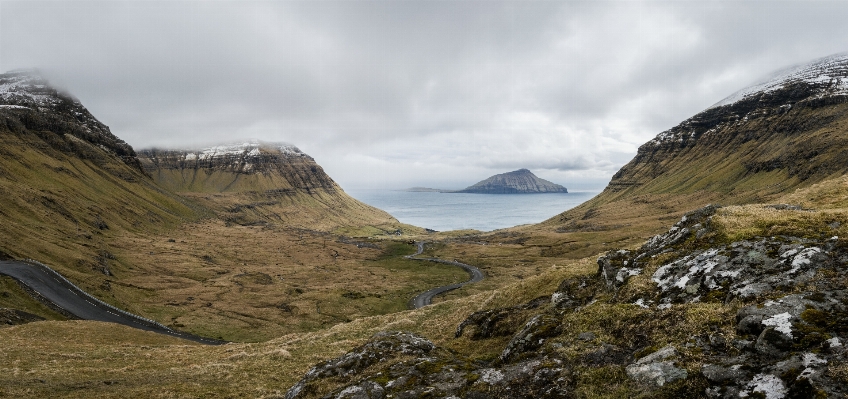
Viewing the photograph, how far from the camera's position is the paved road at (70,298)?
8256 centimetres

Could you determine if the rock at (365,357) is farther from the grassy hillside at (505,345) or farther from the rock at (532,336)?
the rock at (532,336)

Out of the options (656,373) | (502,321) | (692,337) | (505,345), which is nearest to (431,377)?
(656,373)

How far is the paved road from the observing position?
82562 mm

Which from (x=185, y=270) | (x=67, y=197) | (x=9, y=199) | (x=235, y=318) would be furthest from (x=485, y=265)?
(x=67, y=197)

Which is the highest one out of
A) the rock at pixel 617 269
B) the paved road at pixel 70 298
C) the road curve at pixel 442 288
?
the rock at pixel 617 269

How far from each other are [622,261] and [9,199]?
20532cm

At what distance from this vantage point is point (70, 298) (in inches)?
3504

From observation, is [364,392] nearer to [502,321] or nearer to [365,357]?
[365,357]

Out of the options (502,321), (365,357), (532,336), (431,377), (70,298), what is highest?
(532,336)

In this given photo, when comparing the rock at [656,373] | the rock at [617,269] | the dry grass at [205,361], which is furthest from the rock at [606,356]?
the rock at [617,269]

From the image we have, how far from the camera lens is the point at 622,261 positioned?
68.1 ft

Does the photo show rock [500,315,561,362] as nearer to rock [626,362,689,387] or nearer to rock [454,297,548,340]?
rock [454,297,548,340]

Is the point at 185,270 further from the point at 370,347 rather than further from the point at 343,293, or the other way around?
the point at 370,347

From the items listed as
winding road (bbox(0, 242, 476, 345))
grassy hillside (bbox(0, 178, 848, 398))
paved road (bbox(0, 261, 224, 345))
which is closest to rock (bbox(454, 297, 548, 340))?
grassy hillside (bbox(0, 178, 848, 398))
